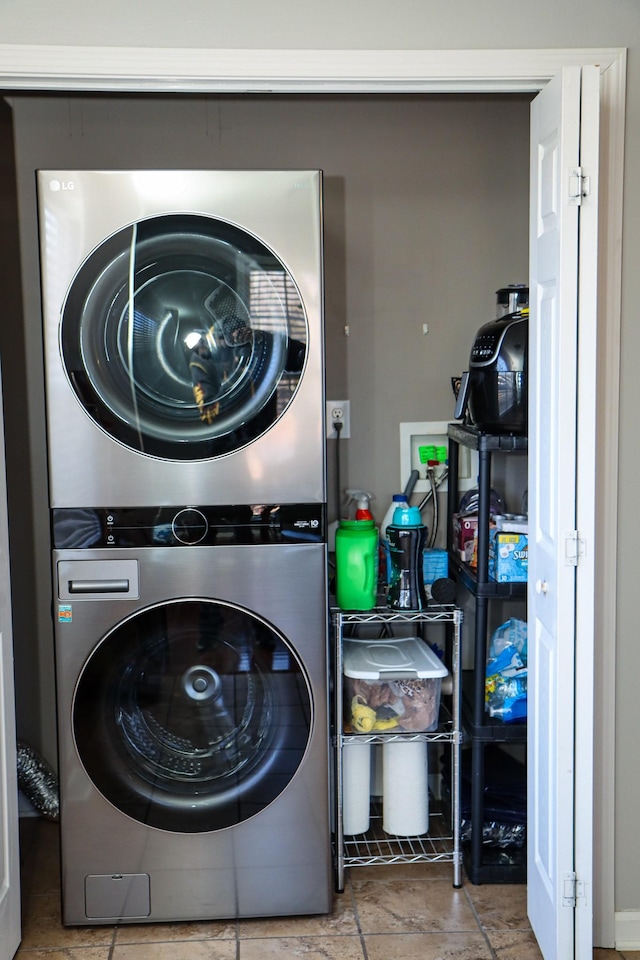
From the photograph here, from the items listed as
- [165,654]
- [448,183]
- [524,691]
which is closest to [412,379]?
[448,183]

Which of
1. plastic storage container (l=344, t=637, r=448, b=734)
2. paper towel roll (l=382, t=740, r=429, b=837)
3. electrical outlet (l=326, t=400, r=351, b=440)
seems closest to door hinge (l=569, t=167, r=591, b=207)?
electrical outlet (l=326, t=400, r=351, b=440)

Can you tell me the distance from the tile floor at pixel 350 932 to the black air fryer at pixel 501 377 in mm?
1232

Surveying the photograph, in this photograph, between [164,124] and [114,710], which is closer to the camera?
[114,710]

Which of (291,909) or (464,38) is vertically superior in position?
(464,38)

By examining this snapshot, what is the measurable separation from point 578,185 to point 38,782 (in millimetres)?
2231

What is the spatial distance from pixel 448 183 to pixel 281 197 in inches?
33.5

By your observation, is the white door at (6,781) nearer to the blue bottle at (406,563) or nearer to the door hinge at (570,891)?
the blue bottle at (406,563)

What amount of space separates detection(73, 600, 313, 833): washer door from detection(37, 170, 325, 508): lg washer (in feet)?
1.08

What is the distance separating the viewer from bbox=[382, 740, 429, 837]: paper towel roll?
2658 mm

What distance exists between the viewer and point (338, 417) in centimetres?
286

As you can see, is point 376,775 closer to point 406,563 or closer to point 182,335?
point 406,563

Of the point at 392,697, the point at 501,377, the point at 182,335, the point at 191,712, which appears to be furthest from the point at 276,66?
the point at 392,697

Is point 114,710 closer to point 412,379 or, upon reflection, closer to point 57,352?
point 57,352

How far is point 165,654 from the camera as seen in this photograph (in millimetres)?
2266
